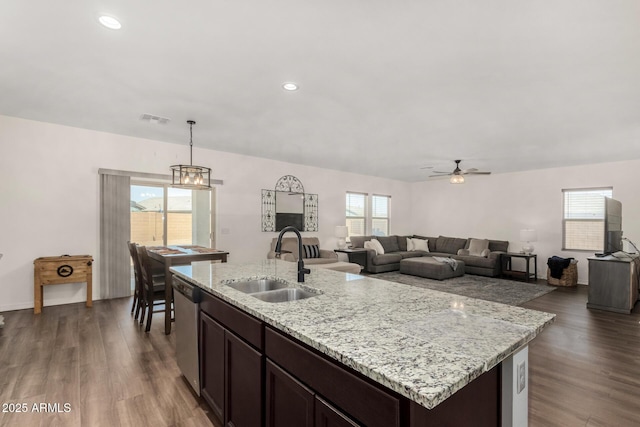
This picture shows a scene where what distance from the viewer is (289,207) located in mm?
7090

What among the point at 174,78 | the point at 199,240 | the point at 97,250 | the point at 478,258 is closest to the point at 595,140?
the point at 478,258

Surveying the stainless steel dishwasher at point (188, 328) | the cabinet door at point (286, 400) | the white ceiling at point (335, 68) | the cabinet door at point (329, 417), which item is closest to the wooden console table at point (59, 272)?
the white ceiling at point (335, 68)

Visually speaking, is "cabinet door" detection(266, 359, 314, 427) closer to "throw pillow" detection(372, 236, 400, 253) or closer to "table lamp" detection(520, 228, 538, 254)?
"throw pillow" detection(372, 236, 400, 253)

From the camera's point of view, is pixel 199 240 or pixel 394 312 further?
pixel 199 240

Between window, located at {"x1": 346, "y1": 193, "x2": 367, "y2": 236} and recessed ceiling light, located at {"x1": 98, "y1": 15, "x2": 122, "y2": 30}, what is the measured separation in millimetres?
6605

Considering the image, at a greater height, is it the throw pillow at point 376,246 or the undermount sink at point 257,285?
the undermount sink at point 257,285

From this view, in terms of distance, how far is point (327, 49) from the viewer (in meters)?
2.47

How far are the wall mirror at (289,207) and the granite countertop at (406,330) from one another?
478cm

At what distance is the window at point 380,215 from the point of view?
905cm

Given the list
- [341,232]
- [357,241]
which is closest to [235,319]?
[341,232]

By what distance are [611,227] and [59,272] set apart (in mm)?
8171

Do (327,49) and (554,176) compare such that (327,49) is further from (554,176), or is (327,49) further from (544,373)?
(554,176)

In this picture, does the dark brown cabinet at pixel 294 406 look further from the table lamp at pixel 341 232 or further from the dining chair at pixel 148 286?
the table lamp at pixel 341 232

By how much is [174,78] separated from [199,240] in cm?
373
